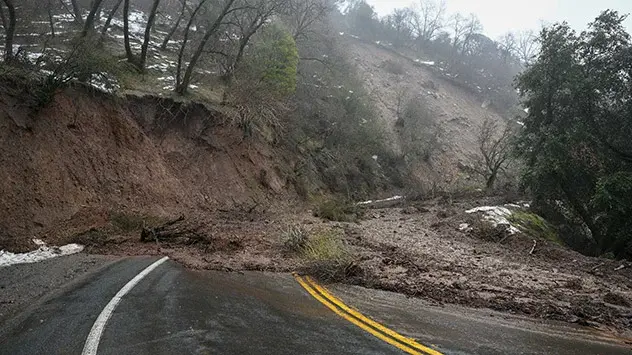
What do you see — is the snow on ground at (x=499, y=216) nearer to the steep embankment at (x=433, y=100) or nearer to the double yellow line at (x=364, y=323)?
the double yellow line at (x=364, y=323)

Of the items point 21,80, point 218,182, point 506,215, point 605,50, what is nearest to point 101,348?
point 21,80

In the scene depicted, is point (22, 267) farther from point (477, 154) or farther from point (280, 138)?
point (477, 154)

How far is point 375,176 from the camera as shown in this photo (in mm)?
35000

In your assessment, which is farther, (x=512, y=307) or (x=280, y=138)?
(x=280, y=138)

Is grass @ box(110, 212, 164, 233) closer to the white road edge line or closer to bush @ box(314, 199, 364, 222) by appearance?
the white road edge line

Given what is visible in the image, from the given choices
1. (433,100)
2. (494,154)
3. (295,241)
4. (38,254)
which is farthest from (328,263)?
(433,100)

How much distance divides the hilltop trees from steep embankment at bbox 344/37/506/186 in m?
21.3

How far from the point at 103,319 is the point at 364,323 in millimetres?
3209

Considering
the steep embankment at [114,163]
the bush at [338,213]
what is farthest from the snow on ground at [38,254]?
the bush at [338,213]

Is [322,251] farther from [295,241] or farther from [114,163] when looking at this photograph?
[114,163]

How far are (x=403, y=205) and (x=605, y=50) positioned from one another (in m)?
13.0

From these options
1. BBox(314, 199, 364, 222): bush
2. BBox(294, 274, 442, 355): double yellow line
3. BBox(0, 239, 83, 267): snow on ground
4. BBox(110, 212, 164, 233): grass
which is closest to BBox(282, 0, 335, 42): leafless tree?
BBox(314, 199, 364, 222): bush

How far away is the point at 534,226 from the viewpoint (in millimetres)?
17172

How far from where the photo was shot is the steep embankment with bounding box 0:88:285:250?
11477mm
